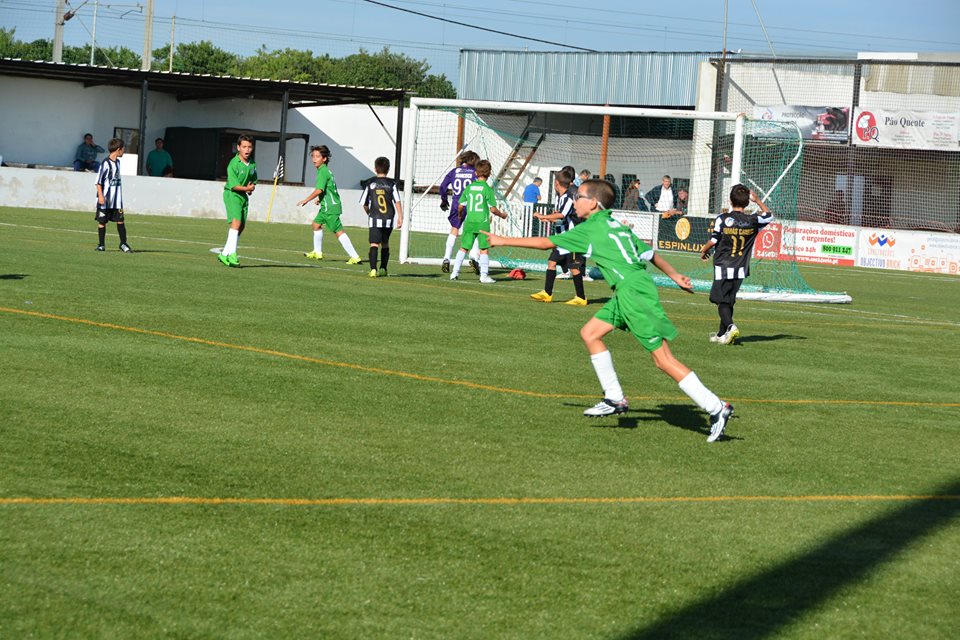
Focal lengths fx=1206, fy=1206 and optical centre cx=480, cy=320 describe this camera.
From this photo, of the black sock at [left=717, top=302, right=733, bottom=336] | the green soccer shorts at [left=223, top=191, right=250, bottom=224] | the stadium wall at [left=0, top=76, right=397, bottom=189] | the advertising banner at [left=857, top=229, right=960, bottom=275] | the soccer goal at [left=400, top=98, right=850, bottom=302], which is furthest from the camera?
the stadium wall at [left=0, top=76, right=397, bottom=189]

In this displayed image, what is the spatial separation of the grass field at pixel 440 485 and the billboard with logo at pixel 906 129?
96.4 feet

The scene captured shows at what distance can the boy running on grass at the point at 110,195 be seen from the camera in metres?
19.7

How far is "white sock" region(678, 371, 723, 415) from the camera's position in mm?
7824

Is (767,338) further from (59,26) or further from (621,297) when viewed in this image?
(59,26)

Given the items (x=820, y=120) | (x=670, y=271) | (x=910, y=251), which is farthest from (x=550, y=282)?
(x=820, y=120)

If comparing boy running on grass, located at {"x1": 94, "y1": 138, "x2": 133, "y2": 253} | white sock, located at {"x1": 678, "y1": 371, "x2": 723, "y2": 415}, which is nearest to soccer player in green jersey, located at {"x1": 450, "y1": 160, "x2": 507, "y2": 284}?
boy running on grass, located at {"x1": 94, "y1": 138, "x2": 133, "y2": 253}

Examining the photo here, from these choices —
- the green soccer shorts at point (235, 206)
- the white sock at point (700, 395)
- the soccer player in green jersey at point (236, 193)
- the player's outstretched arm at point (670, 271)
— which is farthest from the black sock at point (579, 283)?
the white sock at point (700, 395)

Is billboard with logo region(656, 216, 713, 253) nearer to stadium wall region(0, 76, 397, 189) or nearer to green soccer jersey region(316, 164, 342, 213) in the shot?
green soccer jersey region(316, 164, 342, 213)

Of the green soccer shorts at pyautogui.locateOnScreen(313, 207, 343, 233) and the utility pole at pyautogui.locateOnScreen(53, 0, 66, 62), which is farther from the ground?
the utility pole at pyautogui.locateOnScreen(53, 0, 66, 62)

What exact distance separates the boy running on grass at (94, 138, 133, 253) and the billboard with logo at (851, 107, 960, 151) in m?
28.4

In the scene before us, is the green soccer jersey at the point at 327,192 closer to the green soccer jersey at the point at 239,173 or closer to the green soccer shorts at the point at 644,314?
the green soccer jersey at the point at 239,173

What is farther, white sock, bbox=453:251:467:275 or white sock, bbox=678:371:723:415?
white sock, bbox=453:251:467:275

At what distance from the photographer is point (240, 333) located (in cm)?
1141

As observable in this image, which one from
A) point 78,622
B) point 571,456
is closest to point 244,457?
point 571,456
